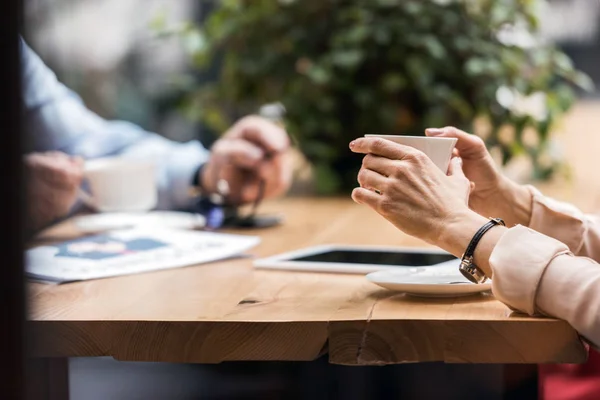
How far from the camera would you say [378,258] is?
1.20m

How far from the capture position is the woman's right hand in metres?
1.06

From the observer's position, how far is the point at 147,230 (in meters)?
1.40

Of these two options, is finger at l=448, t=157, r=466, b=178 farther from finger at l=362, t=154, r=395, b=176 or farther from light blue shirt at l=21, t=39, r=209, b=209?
light blue shirt at l=21, t=39, r=209, b=209

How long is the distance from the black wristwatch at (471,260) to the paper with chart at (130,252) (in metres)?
0.44

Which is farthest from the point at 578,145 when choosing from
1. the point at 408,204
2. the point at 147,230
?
the point at 408,204

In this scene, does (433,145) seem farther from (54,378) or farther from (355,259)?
(54,378)

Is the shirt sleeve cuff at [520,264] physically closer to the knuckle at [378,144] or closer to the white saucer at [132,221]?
the knuckle at [378,144]

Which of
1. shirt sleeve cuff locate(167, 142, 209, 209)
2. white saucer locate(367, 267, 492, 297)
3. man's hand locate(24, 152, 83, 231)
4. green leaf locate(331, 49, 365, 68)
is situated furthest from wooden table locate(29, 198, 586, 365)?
green leaf locate(331, 49, 365, 68)

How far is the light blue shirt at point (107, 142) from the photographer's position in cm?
169

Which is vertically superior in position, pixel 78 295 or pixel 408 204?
pixel 408 204

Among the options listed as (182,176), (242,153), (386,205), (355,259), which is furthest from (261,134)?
(386,205)

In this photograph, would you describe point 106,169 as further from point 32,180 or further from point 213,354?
point 32,180

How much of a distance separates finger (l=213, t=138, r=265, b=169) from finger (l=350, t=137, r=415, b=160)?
75cm

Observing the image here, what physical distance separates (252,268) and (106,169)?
0.42m
